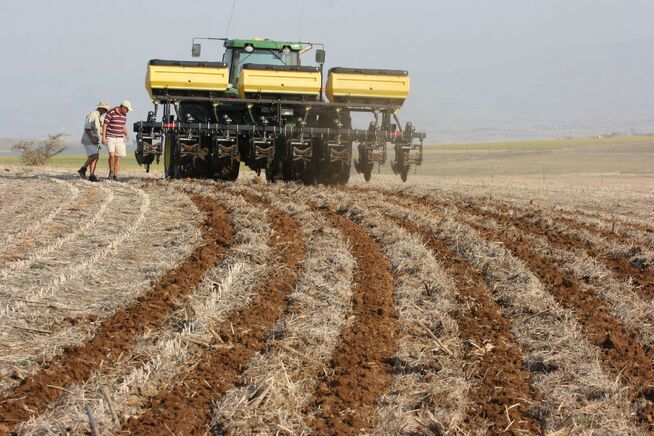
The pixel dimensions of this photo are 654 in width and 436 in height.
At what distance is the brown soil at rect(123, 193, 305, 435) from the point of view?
4578 millimetres

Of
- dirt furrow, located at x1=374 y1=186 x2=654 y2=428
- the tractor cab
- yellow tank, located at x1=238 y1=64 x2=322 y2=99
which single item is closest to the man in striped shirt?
yellow tank, located at x1=238 y1=64 x2=322 y2=99

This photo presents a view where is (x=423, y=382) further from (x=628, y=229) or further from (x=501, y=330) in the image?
(x=628, y=229)

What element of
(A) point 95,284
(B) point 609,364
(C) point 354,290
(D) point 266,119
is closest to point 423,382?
(B) point 609,364

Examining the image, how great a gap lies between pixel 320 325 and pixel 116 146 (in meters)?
11.9

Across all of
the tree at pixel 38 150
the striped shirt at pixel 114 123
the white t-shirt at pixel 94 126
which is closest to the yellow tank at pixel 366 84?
the striped shirt at pixel 114 123

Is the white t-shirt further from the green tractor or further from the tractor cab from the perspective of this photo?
the tractor cab

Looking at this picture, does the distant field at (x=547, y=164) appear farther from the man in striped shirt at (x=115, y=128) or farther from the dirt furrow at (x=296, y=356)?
the dirt furrow at (x=296, y=356)

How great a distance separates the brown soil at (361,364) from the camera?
4.76 metres

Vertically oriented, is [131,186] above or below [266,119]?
below

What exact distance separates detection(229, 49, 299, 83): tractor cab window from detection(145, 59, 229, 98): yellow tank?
5.07 ft

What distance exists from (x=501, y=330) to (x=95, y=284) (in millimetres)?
3410

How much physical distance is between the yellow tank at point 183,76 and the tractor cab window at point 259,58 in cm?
155

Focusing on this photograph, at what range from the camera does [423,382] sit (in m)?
5.36

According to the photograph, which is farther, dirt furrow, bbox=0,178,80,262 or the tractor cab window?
the tractor cab window
